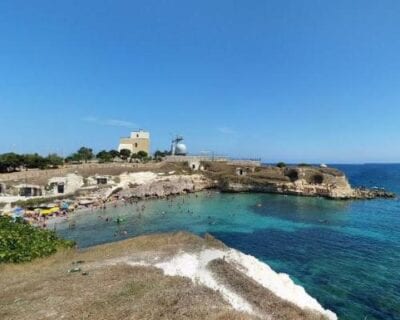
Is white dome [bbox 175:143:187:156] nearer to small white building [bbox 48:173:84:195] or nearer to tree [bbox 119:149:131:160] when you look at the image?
tree [bbox 119:149:131:160]

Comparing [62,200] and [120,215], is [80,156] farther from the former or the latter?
[120,215]

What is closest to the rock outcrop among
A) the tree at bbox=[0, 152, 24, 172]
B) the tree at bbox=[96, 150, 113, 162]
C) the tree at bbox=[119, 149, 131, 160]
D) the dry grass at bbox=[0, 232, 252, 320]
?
the tree at bbox=[96, 150, 113, 162]

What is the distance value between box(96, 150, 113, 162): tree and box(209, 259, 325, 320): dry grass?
287ft

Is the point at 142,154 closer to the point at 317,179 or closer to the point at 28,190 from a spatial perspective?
the point at 28,190

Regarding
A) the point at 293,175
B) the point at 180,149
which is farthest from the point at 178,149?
the point at 293,175

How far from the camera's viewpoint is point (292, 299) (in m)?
Result: 22.0

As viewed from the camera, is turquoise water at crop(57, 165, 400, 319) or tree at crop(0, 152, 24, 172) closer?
turquoise water at crop(57, 165, 400, 319)

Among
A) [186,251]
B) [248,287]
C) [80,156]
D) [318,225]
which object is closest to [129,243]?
[186,251]

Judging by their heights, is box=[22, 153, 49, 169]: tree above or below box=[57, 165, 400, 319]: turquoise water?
above

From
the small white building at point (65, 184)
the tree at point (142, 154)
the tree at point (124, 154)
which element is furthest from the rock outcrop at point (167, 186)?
the tree at point (124, 154)

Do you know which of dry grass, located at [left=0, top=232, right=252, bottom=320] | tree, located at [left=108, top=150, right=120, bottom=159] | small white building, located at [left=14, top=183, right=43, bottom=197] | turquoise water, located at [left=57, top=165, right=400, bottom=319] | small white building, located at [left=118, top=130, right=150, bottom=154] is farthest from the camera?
small white building, located at [left=118, top=130, right=150, bottom=154]

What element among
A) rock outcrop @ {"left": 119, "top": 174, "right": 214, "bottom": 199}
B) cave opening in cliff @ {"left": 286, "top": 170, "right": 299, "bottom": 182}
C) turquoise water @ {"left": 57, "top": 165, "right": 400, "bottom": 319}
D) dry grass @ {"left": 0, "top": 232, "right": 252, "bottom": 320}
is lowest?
turquoise water @ {"left": 57, "top": 165, "right": 400, "bottom": 319}

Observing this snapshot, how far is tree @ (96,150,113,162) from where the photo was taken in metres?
107

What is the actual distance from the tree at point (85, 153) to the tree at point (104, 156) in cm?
363
